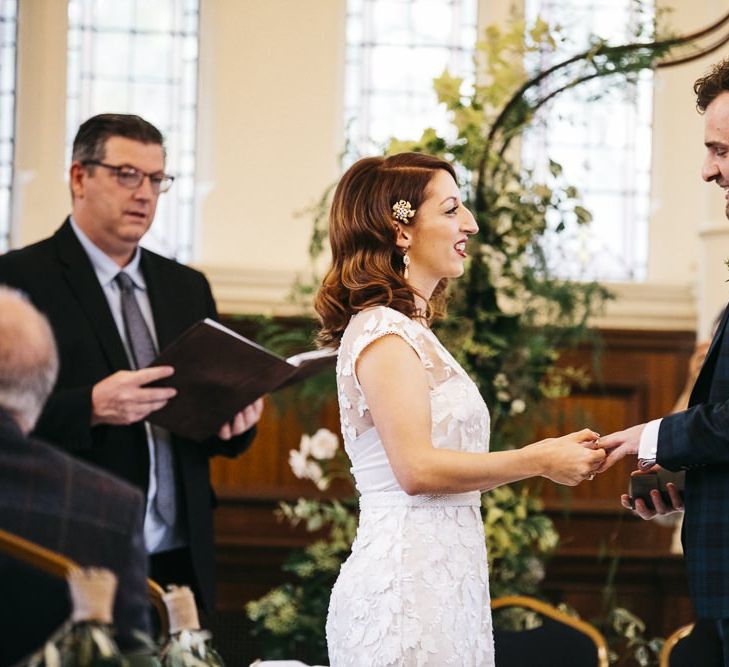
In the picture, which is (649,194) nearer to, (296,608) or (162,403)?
(296,608)

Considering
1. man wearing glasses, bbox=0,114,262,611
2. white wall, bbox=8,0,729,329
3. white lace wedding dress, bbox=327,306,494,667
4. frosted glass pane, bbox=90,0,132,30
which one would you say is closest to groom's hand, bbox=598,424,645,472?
white lace wedding dress, bbox=327,306,494,667

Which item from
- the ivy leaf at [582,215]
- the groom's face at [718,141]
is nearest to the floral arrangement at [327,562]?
the ivy leaf at [582,215]

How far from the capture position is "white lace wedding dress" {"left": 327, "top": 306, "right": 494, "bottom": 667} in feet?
8.70

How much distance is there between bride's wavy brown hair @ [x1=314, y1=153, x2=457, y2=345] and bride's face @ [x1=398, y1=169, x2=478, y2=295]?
2 centimetres

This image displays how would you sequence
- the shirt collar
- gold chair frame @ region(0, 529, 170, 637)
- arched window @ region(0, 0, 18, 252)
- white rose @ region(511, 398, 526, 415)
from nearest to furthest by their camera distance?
gold chair frame @ region(0, 529, 170, 637) < the shirt collar < white rose @ region(511, 398, 526, 415) < arched window @ region(0, 0, 18, 252)

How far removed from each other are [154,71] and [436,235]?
459 centimetres

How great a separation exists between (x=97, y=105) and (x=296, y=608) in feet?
11.1

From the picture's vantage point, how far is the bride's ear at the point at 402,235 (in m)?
2.81

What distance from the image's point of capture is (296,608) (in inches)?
178

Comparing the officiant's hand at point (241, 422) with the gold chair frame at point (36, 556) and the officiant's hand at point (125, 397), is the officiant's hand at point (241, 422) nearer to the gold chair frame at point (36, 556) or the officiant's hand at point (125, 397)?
the officiant's hand at point (125, 397)

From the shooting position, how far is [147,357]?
3473 millimetres

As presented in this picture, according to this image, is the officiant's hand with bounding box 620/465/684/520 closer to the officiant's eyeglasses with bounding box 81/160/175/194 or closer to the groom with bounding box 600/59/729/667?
the groom with bounding box 600/59/729/667

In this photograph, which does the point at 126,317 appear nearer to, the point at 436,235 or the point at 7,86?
the point at 436,235

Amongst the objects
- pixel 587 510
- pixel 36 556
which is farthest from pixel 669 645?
pixel 36 556
